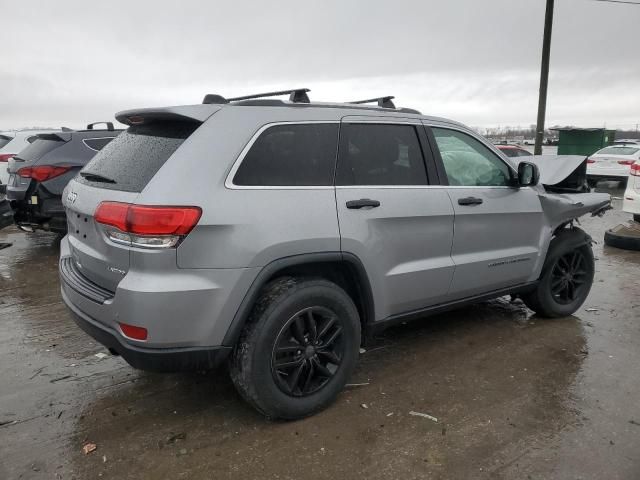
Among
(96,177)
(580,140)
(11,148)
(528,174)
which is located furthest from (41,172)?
(580,140)

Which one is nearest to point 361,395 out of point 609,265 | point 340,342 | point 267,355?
point 340,342

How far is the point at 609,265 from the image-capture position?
6910 millimetres

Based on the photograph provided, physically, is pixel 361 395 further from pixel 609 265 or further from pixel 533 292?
pixel 609 265

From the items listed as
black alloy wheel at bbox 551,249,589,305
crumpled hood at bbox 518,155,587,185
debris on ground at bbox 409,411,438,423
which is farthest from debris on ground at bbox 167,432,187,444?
→ crumpled hood at bbox 518,155,587,185

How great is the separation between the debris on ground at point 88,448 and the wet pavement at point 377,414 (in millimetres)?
33

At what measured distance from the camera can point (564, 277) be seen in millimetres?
4820

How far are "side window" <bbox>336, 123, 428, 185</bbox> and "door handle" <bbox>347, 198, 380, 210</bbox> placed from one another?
128mm

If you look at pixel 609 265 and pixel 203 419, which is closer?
pixel 203 419

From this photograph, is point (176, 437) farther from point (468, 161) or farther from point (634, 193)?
point (634, 193)

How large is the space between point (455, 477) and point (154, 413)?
1.80m

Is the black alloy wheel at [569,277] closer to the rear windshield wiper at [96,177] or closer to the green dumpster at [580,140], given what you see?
the rear windshield wiper at [96,177]

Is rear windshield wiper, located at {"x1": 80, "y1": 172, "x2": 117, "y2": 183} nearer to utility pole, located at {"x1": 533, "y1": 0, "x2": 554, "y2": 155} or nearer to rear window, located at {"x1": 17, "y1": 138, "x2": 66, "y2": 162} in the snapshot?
rear window, located at {"x1": 17, "y1": 138, "x2": 66, "y2": 162}

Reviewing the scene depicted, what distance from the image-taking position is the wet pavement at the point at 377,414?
106 inches

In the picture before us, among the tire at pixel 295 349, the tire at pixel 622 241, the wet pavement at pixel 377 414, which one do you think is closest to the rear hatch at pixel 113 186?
the tire at pixel 295 349
